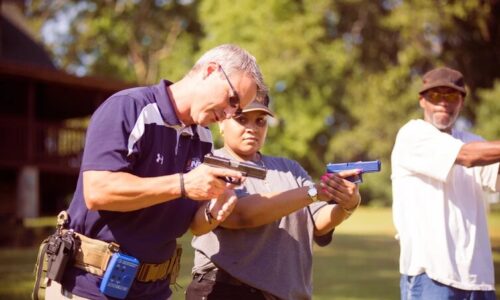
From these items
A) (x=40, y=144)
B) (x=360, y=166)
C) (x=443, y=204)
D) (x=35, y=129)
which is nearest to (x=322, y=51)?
(x=40, y=144)

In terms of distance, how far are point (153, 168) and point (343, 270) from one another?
36.5ft

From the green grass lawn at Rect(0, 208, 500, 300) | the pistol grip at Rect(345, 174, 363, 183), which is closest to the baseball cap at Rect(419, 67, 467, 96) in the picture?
the pistol grip at Rect(345, 174, 363, 183)

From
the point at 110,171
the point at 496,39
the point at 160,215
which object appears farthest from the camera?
the point at 496,39

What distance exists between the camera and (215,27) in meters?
45.8

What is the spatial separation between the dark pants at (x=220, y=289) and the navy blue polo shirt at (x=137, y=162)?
1.59 ft

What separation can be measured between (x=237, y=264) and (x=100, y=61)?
51493mm

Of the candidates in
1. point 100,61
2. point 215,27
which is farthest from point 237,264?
point 100,61

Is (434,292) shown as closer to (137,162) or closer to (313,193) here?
(313,193)

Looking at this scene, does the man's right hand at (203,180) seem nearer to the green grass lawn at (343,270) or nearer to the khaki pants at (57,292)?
the khaki pants at (57,292)

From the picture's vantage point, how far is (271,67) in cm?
4034

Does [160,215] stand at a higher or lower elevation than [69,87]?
lower

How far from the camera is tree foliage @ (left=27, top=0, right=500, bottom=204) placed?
35.7 meters

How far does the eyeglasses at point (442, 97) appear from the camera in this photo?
475 cm

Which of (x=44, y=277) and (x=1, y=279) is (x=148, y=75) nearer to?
(x=1, y=279)
